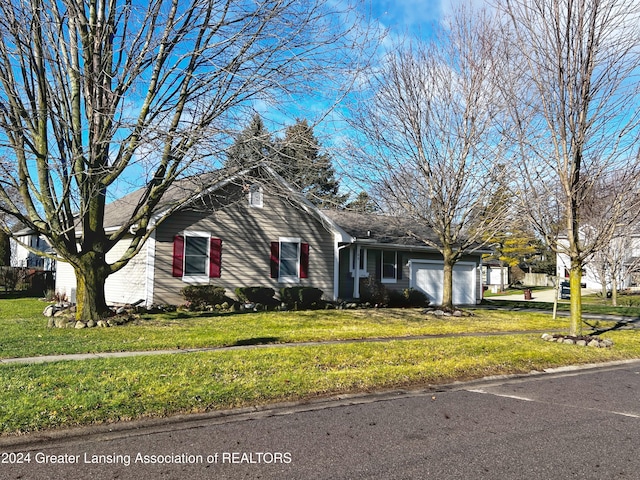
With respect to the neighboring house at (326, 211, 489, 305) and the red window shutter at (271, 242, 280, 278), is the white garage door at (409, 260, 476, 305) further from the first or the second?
the red window shutter at (271, 242, 280, 278)

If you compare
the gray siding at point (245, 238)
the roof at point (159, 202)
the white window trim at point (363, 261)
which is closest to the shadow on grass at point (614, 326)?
the white window trim at point (363, 261)

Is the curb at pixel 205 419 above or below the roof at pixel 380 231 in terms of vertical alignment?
below

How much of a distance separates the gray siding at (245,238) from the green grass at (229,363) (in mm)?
2394

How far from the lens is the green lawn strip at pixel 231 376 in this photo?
5762 millimetres

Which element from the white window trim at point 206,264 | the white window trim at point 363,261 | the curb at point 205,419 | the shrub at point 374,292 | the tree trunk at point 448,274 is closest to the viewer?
the curb at point 205,419

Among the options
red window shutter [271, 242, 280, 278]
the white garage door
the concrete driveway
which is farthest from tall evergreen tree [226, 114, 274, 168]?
the concrete driveway

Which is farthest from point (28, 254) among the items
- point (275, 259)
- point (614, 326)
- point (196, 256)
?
point (614, 326)

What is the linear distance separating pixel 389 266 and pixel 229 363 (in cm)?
1603

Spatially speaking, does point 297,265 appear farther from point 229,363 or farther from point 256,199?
point 229,363

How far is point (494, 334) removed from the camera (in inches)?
554

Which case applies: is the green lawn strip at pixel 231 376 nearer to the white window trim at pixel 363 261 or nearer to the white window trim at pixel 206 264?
the white window trim at pixel 206 264

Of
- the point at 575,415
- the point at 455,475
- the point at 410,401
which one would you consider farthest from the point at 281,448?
the point at 575,415

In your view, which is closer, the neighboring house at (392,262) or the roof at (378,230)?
the roof at (378,230)

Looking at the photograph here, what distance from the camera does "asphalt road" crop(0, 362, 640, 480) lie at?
4.38 m
